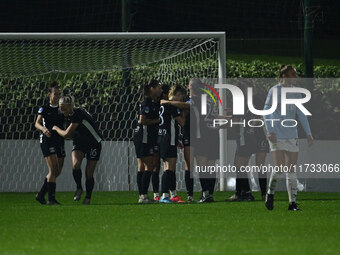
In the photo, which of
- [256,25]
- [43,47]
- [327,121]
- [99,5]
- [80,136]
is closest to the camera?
[80,136]

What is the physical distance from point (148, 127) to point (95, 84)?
6939 millimetres

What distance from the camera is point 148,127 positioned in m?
14.7

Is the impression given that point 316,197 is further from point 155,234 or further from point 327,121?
point 155,234

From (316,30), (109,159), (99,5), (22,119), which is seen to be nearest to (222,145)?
(109,159)

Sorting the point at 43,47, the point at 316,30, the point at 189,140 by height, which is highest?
the point at 316,30

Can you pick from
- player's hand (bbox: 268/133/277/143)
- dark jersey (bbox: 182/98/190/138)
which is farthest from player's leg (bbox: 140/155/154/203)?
player's hand (bbox: 268/133/277/143)

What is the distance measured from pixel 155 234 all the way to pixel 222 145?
7995 millimetres

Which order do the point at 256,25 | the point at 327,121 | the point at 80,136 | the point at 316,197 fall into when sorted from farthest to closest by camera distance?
the point at 256,25
the point at 327,121
the point at 316,197
the point at 80,136

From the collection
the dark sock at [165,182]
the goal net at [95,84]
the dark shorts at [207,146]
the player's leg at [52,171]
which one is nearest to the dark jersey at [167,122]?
the dark shorts at [207,146]

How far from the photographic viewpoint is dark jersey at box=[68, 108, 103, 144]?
14.5m

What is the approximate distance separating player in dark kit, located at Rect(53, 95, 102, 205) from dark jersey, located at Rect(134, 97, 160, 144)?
676mm

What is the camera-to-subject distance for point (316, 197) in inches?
671

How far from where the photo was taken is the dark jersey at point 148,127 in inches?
576

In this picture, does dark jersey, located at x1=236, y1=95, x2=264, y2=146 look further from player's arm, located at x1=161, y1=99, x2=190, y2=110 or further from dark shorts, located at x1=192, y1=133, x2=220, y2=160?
player's arm, located at x1=161, y1=99, x2=190, y2=110
